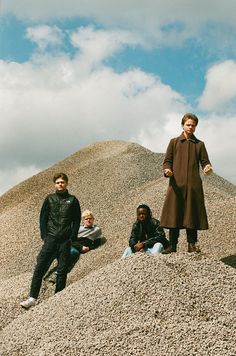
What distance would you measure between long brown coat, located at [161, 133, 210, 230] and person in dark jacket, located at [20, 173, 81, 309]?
147 centimetres

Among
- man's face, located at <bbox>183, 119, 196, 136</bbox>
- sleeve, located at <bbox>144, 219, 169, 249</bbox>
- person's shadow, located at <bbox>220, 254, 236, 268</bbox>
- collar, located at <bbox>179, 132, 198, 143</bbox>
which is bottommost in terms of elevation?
person's shadow, located at <bbox>220, 254, 236, 268</bbox>

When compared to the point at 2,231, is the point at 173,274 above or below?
below

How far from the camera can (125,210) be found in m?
15.8

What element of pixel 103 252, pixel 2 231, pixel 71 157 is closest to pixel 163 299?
pixel 103 252

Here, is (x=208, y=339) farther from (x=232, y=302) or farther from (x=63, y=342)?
(x=63, y=342)

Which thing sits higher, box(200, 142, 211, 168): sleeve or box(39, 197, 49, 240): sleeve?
box(200, 142, 211, 168): sleeve

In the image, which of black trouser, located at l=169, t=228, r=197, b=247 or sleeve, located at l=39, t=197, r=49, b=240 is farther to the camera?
sleeve, located at l=39, t=197, r=49, b=240

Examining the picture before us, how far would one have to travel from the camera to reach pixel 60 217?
8.68 m

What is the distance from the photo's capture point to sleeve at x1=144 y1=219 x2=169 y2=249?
9.20m

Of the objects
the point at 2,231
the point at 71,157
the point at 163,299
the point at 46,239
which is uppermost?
the point at 71,157

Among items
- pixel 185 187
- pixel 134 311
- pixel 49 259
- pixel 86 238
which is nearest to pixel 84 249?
pixel 86 238

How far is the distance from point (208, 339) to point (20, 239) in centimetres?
958

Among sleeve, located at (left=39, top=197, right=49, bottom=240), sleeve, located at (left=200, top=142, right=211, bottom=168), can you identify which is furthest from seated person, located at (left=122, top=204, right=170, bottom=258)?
sleeve, located at (left=39, top=197, right=49, bottom=240)

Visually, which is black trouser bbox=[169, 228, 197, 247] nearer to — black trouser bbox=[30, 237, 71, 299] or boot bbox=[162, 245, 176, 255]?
boot bbox=[162, 245, 176, 255]
